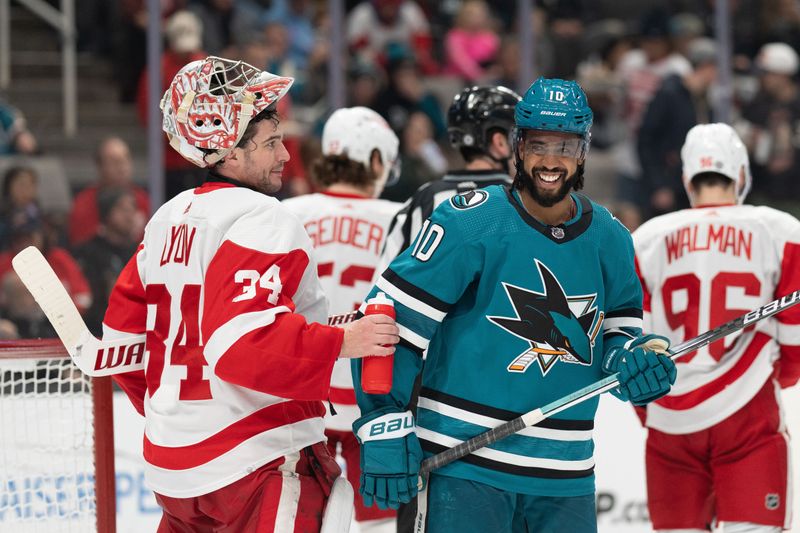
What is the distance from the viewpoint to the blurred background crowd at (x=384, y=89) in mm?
5508

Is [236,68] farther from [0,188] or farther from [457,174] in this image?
[0,188]

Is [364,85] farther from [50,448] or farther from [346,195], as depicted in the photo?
[50,448]

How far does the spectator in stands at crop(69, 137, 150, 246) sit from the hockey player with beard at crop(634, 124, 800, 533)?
2.66 meters

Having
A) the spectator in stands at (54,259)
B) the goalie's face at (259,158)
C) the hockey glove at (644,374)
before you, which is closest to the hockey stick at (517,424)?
the hockey glove at (644,374)

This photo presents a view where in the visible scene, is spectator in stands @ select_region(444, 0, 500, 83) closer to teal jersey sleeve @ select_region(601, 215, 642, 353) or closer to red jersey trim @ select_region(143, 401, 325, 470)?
teal jersey sleeve @ select_region(601, 215, 642, 353)

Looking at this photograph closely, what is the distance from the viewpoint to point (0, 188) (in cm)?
557

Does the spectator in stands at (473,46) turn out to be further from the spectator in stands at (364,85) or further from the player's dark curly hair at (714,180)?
the player's dark curly hair at (714,180)

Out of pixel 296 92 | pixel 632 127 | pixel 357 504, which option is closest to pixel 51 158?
pixel 296 92

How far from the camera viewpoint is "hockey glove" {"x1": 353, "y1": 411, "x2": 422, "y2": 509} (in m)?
2.53

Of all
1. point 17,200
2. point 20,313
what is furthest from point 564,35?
point 20,313

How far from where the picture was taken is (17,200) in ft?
18.2

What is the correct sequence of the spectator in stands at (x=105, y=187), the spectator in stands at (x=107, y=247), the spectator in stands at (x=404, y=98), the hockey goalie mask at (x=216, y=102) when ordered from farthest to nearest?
the spectator in stands at (x=404, y=98) → the spectator in stands at (x=105, y=187) → the spectator in stands at (x=107, y=247) → the hockey goalie mask at (x=216, y=102)

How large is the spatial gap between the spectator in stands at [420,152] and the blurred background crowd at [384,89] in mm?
11

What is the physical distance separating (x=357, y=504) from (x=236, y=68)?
5.46ft
